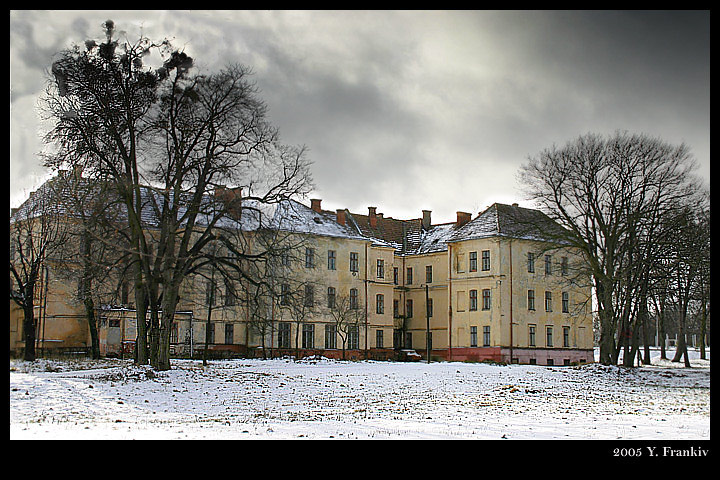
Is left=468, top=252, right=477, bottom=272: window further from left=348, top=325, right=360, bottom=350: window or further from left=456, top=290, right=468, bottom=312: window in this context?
left=348, top=325, right=360, bottom=350: window

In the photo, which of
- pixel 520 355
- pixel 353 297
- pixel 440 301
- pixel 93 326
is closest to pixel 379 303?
pixel 353 297

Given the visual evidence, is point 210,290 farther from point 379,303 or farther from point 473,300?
point 473,300

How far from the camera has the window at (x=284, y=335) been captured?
117 feet

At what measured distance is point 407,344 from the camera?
4353 cm

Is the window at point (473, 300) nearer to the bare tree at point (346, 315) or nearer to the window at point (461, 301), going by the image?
the window at point (461, 301)

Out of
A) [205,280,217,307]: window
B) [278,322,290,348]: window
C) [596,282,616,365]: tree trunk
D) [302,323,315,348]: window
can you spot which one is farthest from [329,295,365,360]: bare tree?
[596,282,616,365]: tree trunk

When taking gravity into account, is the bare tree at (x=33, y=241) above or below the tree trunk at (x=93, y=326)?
above

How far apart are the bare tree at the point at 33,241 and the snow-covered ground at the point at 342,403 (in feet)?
3.84

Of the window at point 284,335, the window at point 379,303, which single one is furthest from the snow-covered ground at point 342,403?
the window at point 379,303

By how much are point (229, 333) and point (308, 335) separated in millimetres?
4059
